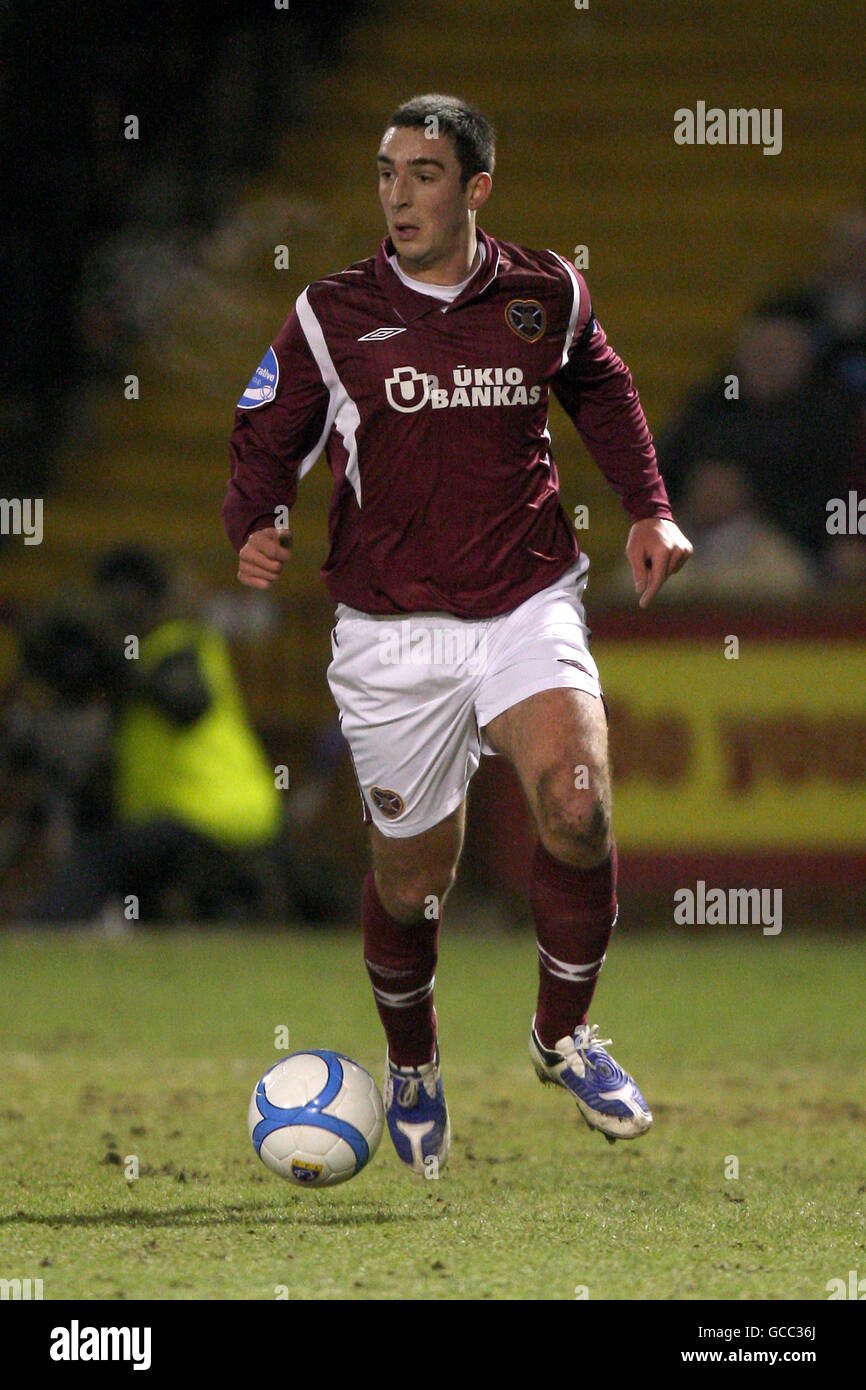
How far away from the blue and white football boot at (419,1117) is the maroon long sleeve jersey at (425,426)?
1.12 meters

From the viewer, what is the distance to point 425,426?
4.79 meters

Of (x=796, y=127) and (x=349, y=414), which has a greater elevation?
(x=796, y=127)

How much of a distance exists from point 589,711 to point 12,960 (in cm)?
487

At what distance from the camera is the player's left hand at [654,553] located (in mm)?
4918

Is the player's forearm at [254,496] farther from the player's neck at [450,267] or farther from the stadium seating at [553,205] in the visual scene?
the stadium seating at [553,205]

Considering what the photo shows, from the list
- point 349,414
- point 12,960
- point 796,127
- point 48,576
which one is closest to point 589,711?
point 349,414

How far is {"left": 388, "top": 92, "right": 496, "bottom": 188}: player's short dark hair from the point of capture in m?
4.77

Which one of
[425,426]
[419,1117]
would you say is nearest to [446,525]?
[425,426]

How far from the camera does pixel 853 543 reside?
10172 mm

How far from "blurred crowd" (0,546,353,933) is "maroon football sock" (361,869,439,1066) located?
431cm

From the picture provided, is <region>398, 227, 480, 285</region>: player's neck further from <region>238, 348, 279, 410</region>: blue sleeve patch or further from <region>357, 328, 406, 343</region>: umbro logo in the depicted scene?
<region>238, 348, 279, 410</region>: blue sleeve patch

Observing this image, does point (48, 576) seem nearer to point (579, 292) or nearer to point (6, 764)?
point (6, 764)

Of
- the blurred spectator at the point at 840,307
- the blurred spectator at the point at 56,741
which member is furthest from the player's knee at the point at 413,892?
the blurred spectator at the point at 840,307

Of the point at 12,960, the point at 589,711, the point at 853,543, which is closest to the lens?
the point at 589,711
